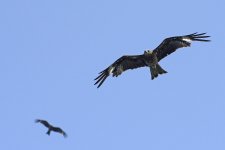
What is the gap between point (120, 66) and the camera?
34031mm

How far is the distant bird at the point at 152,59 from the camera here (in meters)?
32.6

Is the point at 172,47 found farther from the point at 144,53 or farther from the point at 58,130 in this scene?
the point at 58,130

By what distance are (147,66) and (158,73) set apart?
1462 mm

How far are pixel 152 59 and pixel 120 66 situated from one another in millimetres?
2064

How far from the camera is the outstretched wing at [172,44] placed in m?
32.9

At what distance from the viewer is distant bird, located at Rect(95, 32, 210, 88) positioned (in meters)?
32.6

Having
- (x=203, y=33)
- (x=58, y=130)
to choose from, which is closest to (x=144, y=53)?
(x=203, y=33)

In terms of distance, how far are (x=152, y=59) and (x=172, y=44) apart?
1405mm

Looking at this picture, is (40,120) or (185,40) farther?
(185,40)

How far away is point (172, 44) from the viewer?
3325 cm

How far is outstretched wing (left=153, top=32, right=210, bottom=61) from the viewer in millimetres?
32938

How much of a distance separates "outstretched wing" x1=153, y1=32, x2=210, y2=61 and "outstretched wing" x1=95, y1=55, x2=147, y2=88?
4.04 feet

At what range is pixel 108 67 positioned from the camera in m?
34.1

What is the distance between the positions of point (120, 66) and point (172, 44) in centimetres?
306
